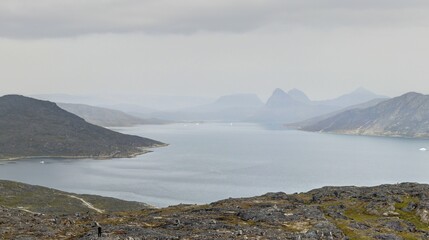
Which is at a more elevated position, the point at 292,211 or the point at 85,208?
the point at 292,211

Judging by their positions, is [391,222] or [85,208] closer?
[391,222]

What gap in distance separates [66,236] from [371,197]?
257ft

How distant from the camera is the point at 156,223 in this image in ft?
305

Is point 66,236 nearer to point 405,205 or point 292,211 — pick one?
point 292,211

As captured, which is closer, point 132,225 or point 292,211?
point 132,225

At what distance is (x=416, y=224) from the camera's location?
316 ft

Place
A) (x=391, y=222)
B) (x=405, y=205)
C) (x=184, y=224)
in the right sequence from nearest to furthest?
(x=184, y=224) → (x=391, y=222) → (x=405, y=205)

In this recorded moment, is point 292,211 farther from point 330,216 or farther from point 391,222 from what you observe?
point 391,222

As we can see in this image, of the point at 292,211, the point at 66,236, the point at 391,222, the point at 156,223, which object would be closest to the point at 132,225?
the point at 156,223

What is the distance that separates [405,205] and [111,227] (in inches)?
2713

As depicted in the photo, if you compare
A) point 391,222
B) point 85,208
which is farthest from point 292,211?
point 85,208

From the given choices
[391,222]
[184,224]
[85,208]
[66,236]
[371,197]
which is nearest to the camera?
[66,236]

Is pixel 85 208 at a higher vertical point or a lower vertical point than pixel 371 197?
lower

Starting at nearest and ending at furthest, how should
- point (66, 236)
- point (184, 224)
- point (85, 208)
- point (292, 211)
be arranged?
point (66, 236) → point (184, 224) → point (292, 211) → point (85, 208)
